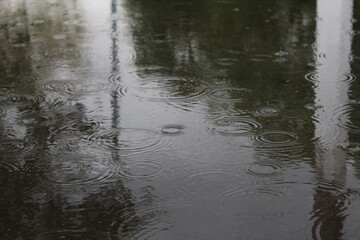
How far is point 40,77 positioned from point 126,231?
Result: 481cm

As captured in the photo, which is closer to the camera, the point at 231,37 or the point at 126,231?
the point at 126,231

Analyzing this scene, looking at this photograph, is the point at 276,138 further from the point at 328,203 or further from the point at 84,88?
the point at 84,88

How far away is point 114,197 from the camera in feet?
15.6

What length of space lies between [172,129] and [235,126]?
64 centimetres

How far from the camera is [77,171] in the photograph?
5277mm

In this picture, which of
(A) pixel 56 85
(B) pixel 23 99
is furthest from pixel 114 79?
(B) pixel 23 99

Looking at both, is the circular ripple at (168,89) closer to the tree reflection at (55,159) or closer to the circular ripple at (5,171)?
the tree reflection at (55,159)

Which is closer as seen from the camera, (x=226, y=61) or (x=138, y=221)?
(x=138, y=221)

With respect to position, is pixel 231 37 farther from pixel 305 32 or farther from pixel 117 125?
pixel 117 125

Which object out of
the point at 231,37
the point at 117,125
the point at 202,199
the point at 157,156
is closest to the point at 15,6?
the point at 231,37

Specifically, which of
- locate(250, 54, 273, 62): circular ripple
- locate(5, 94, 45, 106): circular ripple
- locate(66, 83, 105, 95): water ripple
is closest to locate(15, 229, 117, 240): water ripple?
locate(5, 94, 45, 106): circular ripple

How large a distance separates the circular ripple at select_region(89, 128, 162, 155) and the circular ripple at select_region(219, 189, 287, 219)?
50.0 inches

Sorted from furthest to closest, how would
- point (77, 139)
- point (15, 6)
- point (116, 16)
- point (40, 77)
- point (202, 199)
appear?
point (15, 6) < point (116, 16) < point (40, 77) < point (77, 139) < point (202, 199)

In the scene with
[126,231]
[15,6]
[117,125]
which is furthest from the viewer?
[15,6]
